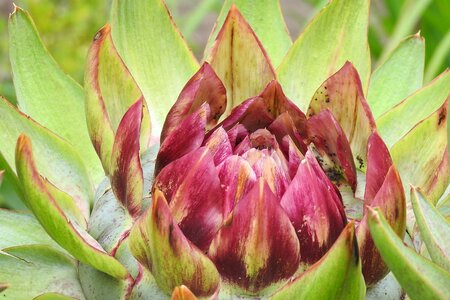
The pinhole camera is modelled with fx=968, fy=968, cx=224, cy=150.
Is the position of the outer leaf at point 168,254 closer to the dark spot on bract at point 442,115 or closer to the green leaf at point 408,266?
the green leaf at point 408,266

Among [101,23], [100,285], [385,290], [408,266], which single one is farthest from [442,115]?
[101,23]

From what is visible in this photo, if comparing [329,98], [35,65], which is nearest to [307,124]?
[329,98]

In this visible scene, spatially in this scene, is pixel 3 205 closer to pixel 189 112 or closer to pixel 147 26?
pixel 147 26

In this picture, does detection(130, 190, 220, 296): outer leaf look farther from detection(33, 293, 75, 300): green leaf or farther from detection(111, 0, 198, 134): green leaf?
detection(111, 0, 198, 134): green leaf

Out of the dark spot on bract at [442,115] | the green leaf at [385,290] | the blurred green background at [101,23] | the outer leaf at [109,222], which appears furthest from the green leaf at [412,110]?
the blurred green background at [101,23]

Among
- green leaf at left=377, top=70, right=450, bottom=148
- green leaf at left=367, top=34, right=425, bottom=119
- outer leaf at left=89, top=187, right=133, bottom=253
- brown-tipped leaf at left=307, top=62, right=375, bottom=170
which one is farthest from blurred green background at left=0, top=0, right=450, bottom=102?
outer leaf at left=89, top=187, right=133, bottom=253

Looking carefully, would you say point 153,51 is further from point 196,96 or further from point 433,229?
point 433,229

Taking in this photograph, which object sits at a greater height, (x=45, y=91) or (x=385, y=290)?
(x=45, y=91)

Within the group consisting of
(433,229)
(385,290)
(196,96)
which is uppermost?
(196,96)
